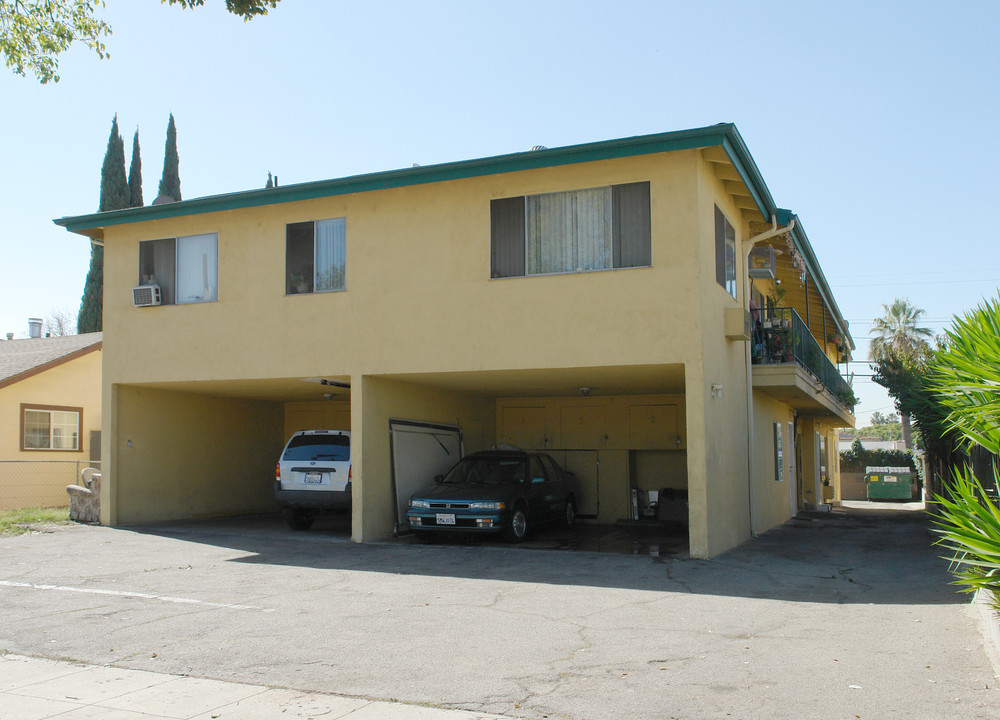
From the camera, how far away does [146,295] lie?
1512 cm

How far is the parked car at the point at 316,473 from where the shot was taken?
551 inches

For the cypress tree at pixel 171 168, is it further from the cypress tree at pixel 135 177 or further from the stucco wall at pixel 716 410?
the stucco wall at pixel 716 410

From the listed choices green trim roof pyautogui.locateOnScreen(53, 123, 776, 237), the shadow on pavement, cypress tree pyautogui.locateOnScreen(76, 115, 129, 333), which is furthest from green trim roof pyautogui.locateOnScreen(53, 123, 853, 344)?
cypress tree pyautogui.locateOnScreen(76, 115, 129, 333)

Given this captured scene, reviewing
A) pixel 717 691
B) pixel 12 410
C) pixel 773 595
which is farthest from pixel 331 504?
pixel 12 410

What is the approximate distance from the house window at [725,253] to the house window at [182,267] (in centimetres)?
814

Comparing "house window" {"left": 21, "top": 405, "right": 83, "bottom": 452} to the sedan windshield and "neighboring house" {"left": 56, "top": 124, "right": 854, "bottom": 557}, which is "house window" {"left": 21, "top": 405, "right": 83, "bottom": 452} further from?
the sedan windshield

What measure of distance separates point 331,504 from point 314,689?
8.37 m

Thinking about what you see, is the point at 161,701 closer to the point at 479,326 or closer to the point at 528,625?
the point at 528,625

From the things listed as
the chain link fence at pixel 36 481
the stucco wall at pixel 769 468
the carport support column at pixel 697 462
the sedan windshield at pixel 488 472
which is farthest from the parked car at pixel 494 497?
the chain link fence at pixel 36 481

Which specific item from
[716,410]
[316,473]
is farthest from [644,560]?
[316,473]

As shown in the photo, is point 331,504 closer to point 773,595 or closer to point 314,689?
point 773,595

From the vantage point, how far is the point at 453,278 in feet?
42.5

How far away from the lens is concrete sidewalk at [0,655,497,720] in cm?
A: 519

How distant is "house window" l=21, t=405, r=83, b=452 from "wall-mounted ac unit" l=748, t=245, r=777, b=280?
672 inches
